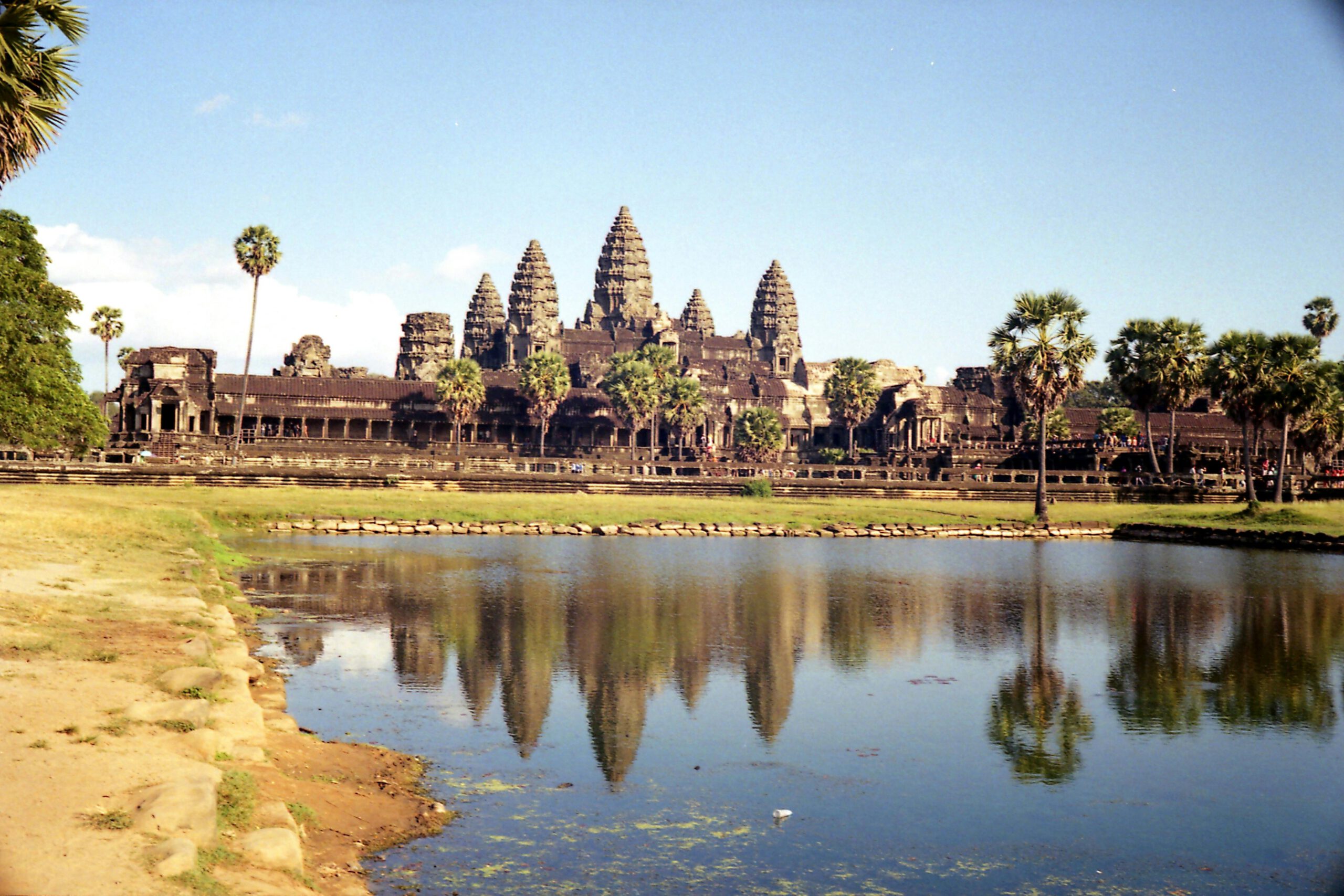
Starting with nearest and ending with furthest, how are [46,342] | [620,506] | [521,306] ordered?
1. [46,342]
2. [620,506]
3. [521,306]

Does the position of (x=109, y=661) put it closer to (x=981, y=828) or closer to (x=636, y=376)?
(x=981, y=828)

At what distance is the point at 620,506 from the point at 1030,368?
841 inches

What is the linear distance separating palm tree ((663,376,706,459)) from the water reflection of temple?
67.8 metres

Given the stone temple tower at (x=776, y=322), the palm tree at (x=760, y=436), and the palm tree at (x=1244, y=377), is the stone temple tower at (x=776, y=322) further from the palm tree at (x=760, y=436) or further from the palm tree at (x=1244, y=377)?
the palm tree at (x=1244, y=377)

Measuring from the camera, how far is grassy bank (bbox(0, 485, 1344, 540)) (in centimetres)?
3884

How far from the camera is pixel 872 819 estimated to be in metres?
11.3

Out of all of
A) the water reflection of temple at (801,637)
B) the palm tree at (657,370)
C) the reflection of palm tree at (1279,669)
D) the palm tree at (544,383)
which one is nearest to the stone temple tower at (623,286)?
the palm tree at (657,370)

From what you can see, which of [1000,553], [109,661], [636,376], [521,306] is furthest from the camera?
[521,306]

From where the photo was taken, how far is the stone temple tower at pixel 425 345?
12394cm

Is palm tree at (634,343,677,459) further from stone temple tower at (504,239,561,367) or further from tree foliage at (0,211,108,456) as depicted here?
tree foliage at (0,211,108,456)

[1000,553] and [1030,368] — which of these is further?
[1030,368]

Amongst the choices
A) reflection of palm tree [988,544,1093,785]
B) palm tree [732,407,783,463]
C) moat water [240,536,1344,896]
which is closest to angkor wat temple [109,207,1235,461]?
palm tree [732,407,783,463]

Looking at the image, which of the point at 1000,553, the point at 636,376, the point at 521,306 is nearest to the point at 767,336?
the point at 521,306

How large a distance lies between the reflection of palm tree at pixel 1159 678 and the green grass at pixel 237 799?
10.9 metres
